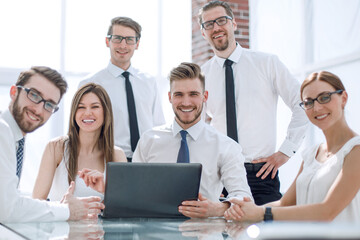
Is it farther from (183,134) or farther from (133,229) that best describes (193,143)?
→ (133,229)

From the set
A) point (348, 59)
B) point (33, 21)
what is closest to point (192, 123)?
point (348, 59)

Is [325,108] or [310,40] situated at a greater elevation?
[310,40]

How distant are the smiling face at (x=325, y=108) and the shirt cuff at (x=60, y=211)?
121cm

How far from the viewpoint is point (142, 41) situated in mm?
6859

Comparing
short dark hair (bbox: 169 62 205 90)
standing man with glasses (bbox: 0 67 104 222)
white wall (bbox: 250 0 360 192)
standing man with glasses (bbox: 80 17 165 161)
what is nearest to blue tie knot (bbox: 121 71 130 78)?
standing man with glasses (bbox: 80 17 165 161)

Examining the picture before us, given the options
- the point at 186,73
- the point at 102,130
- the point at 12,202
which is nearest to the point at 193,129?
the point at 186,73

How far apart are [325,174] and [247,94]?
1.47m

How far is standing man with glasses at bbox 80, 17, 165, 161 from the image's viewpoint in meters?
3.56

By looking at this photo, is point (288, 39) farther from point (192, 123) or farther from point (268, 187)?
point (192, 123)

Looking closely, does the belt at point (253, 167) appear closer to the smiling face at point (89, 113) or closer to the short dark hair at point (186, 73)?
the short dark hair at point (186, 73)

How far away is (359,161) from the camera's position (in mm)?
2029

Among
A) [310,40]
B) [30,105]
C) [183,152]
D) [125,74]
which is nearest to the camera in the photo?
[30,105]

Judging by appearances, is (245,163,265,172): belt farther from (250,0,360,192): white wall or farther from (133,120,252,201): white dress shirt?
(250,0,360,192): white wall

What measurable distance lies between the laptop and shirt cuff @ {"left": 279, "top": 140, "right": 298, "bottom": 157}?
1531 mm
